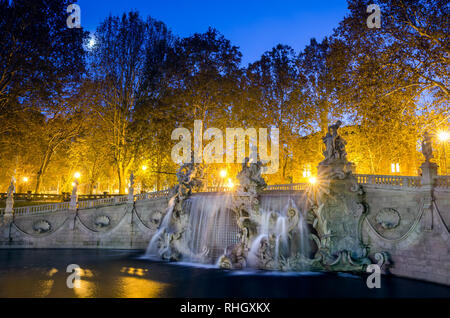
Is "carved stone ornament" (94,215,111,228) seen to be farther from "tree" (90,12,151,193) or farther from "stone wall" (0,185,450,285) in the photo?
"stone wall" (0,185,450,285)

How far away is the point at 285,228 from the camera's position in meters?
17.6

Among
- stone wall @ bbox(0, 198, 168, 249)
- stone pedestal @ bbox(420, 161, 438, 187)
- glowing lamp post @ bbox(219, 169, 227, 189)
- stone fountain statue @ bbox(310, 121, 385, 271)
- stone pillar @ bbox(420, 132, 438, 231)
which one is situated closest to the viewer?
stone pillar @ bbox(420, 132, 438, 231)

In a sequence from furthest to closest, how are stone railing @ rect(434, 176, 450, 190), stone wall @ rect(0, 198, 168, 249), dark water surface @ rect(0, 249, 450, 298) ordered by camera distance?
stone wall @ rect(0, 198, 168, 249)
stone railing @ rect(434, 176, 450, 190)
dark water surface @ rect(0, 249, 450, 298)

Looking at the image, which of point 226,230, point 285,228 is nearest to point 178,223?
point 226,230

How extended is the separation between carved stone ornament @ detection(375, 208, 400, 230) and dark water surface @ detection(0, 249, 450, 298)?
2260 mm

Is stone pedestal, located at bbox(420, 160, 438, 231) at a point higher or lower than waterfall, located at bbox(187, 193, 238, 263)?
higher

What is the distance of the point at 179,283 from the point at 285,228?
20.8 ft

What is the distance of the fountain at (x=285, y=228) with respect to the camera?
1641 centimetres

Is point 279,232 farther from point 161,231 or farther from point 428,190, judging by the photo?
point 161,231

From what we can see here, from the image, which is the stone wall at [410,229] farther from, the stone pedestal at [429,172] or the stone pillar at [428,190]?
the stone pedestal at [429,172]

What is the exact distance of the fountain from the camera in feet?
53.8

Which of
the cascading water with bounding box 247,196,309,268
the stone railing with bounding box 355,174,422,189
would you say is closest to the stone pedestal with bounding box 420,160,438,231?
the stone railing with bounding box 355,174,422,189
